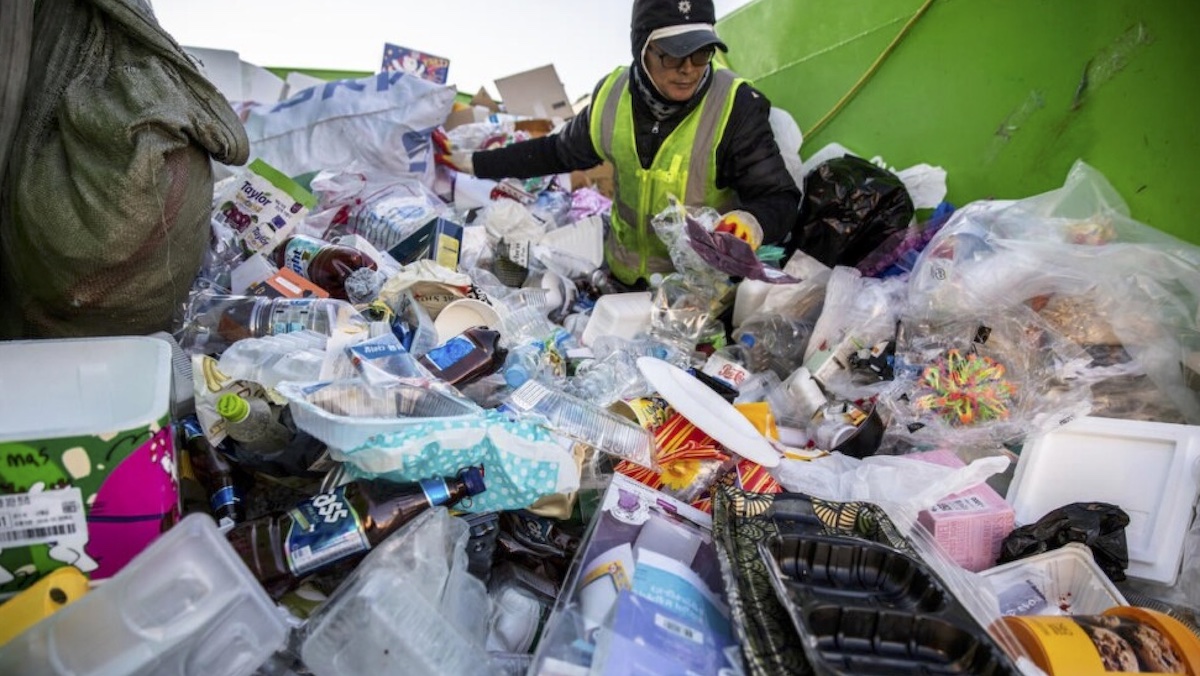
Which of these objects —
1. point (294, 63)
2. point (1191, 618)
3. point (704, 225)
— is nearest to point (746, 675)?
point (1191, 618)

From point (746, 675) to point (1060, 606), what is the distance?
0.75m

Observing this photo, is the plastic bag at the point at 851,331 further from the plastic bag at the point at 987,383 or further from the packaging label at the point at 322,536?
the packaging label at the point at 322,536

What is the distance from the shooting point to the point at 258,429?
4.16 feet

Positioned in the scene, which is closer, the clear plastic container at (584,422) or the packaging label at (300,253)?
the clear plastic container at (584,422)

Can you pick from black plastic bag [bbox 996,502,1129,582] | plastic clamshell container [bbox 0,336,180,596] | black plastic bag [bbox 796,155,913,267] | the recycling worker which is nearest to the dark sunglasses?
the recycling worker

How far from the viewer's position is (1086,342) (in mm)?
1739

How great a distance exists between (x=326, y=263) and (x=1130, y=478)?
6.86 feet

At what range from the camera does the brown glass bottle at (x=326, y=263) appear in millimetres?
1923

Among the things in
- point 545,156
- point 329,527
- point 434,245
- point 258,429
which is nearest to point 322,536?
point 329,527

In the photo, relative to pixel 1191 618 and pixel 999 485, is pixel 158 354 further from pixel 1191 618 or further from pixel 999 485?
pixel 1191 618

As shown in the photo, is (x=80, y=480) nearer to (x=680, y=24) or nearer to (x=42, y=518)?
(x=42, y=518)

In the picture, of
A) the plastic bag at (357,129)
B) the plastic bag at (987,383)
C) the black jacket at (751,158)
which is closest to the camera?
Answer: the plastic bag at (987,383)

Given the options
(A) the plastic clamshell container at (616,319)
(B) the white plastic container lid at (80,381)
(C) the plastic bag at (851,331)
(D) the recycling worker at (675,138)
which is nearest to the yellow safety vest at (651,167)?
(D) the recycling worker at (675,138)

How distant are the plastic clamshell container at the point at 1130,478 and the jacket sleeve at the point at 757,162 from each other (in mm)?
1030
